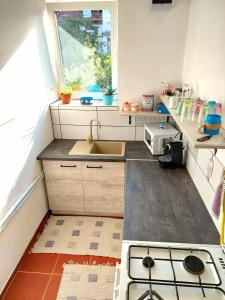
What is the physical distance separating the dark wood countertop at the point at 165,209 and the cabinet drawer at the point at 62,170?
615 millimetres

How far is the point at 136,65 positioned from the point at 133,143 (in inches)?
33.3

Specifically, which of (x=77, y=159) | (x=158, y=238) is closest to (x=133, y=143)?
(x=77, y=159)

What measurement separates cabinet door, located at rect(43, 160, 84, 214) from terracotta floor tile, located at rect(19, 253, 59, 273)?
0.56m

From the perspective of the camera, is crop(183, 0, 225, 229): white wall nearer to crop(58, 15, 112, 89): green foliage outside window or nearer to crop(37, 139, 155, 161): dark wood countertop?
crop(37, 139, 155, 161): dark wood countertop

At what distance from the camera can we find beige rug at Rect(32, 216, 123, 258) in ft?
7.32

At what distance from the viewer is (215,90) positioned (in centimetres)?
143

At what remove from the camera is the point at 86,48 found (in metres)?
2.63

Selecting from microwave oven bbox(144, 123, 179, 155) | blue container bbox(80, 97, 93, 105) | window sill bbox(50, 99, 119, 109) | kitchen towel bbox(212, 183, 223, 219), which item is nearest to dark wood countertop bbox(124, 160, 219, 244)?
kitchen towel bbox(212, 183, 223, 219)

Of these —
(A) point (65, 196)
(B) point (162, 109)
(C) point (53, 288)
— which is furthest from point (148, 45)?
(C) point (53, 288)

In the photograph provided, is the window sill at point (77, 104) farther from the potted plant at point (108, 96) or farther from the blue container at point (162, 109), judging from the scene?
the blue container at point (162, 109)

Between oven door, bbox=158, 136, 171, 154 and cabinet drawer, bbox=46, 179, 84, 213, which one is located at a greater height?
oven door, bbox=158, 136, 171, 154

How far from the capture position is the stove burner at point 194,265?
42.3 inches

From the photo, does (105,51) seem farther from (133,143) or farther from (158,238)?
(158,238)

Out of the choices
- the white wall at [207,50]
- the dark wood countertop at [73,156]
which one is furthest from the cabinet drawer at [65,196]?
the white wall at [207,50]
